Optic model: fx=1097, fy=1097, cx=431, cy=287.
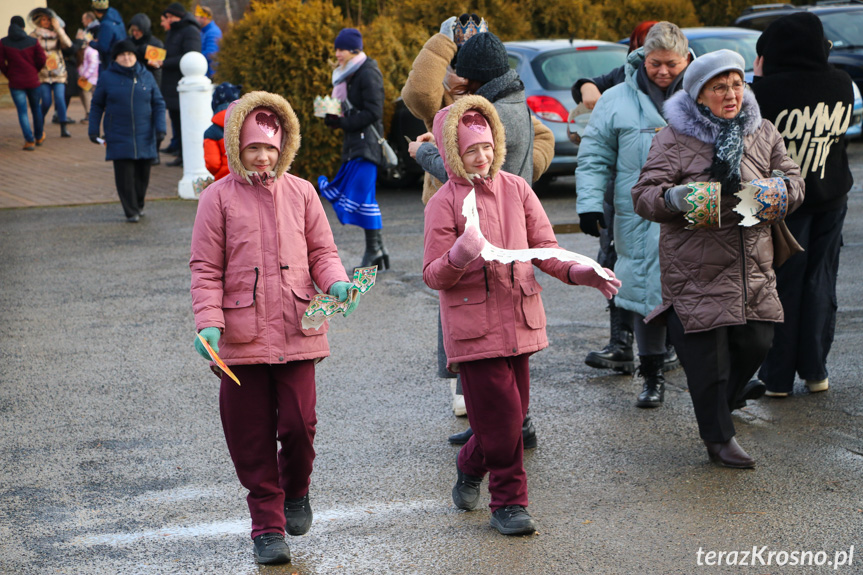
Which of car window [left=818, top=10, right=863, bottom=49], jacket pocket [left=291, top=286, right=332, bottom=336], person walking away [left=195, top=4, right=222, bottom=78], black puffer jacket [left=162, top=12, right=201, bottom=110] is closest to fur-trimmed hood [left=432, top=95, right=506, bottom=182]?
jacket pocket [left=291, top=286, right=332, bottom=336]

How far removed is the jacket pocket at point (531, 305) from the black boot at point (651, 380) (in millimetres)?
1643

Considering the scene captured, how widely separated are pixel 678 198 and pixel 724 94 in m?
0.52

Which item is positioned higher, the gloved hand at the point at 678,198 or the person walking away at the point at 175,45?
the person walking away at the point at 175,45

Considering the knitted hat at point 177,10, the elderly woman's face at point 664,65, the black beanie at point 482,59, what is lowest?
the elderly woman's face at point 664,65

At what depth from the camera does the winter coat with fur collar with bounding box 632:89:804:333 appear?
4727mm

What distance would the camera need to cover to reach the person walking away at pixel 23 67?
58.7ft

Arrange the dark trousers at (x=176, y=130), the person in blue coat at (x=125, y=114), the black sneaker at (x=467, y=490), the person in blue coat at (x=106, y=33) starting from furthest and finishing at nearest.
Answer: the person in blue coat at (x=106, y=33) < the dark trousers at (x=176, y=130) < the person in blue coat at (x=125, y=114) < the black sneaker at (x=467, y=490)

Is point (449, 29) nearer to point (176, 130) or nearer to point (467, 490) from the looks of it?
point (467, 490)

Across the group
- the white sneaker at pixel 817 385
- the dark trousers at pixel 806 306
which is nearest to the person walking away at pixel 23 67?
the dark trousers at pixel 806 306

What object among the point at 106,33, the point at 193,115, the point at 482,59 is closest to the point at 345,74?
the point at 482,59

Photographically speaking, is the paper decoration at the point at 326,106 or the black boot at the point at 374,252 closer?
the paper decoration at the point at 326,106

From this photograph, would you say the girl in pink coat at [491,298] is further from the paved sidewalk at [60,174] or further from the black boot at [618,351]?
the paved sidewalk at [60,174]

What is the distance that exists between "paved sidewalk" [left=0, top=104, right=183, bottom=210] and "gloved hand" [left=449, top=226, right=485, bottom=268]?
959 cm

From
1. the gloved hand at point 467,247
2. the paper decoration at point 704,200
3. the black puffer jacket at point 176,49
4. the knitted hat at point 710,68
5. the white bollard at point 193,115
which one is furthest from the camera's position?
the black puffer jacket at point 176,49
